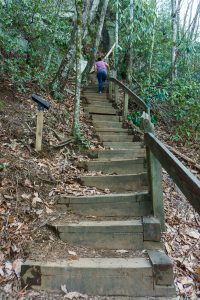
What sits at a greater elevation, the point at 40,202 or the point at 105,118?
the point at 105,118

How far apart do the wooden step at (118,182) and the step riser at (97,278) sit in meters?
1.66

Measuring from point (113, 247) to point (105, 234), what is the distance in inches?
7.5

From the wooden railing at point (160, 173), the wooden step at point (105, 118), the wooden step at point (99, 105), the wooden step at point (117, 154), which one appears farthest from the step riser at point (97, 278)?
the wooden step at point (99, 105)

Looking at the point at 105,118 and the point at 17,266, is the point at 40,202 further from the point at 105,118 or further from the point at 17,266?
the point at 105,118

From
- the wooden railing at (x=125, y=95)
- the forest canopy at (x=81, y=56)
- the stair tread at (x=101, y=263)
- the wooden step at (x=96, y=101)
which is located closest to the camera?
the stair tread at (x=101, y=263)

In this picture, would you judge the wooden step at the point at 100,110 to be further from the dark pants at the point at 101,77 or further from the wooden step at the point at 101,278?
the wooden step at the point at 101,278

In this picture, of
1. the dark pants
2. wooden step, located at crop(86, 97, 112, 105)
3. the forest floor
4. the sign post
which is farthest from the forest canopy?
the sign post

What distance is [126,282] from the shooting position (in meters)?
2.90

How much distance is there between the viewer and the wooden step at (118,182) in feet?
14.7

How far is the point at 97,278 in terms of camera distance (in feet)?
9.64

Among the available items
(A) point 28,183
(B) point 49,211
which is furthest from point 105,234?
(A) point 28,183

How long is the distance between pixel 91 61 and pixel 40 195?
904 cm

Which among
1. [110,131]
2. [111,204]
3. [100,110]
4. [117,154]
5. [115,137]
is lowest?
[111,204]

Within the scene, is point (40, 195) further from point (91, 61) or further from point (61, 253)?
point (91, 61)
